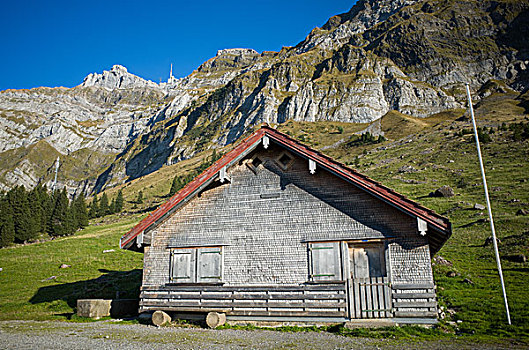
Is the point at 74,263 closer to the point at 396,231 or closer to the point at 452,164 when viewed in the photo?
the point at 396,231

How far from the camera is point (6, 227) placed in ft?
193

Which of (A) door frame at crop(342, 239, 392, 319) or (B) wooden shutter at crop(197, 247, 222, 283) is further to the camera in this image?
(B) wooden shutter at crop(197, 247, 222, 283)

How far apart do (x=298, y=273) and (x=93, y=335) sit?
24.8 ft

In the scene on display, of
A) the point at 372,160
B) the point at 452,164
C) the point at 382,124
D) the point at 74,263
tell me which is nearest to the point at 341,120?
→ the point at 382,124

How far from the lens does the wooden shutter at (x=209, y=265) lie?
14.8m

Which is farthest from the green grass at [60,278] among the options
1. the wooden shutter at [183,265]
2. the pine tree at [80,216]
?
the pine tree at [80,216]

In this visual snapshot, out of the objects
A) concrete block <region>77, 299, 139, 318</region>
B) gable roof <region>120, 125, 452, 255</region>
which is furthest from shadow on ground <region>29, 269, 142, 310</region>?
gable roof <region>120, 125, 452, 255</region>

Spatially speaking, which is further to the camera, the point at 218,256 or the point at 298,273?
the point at 218,256

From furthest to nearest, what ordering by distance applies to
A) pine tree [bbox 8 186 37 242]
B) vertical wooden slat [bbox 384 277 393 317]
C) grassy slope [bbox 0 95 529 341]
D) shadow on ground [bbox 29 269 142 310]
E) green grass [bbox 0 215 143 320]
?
pine tree [bbox 8 186 37 242] < shadow on ground [bbox 29 269 142 310] < green grass [bbox 0 215 143 320] < grassy slope [bbox 0 95 529 341] < vertical wooden slat [bbox 384 277 393 317]

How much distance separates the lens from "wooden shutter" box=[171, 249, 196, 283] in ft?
49.3

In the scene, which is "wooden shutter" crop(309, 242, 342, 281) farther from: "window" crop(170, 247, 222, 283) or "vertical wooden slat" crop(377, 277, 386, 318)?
"window" crop(170, 247, 222, 283)

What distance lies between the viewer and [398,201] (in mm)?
12750

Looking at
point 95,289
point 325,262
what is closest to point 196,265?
point 325,262

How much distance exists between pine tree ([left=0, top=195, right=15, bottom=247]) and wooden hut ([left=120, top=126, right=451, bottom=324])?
5563 centimetres
